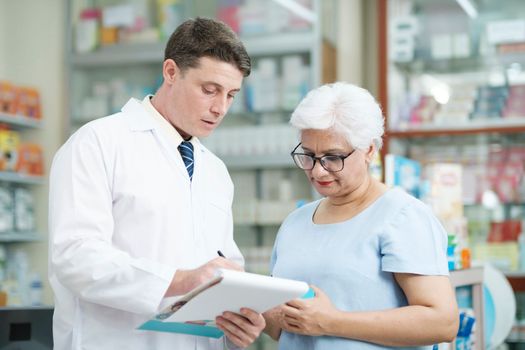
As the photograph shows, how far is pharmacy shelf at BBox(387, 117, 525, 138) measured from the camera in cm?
571

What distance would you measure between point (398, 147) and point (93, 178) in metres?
4.19

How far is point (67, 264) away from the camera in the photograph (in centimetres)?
199

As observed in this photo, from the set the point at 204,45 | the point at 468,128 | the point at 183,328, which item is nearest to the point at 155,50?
the point at 468,128

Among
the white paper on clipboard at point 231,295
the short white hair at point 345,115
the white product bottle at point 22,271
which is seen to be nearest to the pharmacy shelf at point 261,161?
the white product bottle at point 22,271

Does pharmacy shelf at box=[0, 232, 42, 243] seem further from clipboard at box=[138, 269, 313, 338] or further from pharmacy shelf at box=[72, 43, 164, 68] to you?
clipboard at box=[138, 269, 313, 338]

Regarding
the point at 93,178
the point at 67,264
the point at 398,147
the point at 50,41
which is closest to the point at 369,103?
the point at 93,178

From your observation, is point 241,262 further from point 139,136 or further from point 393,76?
point 393,76

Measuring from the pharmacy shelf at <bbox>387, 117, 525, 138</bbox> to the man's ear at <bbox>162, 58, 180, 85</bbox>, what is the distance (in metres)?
3.75

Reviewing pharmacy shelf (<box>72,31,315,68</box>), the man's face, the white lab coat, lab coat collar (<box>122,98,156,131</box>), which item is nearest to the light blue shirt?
the white lab coat

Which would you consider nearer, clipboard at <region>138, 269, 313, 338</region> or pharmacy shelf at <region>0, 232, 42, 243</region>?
clipboard at <region>138, 269, 313, 338</region>

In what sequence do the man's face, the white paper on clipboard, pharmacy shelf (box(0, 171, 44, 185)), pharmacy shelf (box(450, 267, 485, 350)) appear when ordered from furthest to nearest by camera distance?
1. pharmacy shelf (box(0, 171, 44, 185))
2. pharmacy shelf (box(450, 267, 485, 350))
3. the man's face
4. the white paper on clipboard

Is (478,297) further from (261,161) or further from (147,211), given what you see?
(261,161)

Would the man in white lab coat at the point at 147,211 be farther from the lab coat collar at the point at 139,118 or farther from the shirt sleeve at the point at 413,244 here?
the shirt sleeve at the point at 413,244

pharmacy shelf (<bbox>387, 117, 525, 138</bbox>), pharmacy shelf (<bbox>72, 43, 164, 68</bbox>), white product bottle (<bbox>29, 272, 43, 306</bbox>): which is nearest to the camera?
pharmacy shelf (<bbox>387, 117, 525, 138</bbox>)
